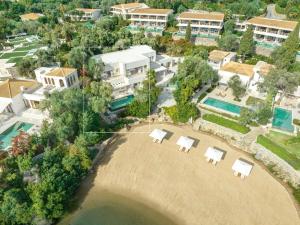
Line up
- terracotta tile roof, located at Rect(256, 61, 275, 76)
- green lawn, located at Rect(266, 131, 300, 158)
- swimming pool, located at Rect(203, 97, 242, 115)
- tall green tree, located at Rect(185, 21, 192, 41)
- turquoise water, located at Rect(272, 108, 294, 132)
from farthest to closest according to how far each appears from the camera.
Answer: tall green tree, located at Rect(185, 21, 192, 41) < terracotta tile roof, located at Rect(256, 61, 275, 76) < swimming pool, located at Rect(203, 97, 242, 115) < turquoise water, located at Rect(272, 108, 294, 132) < green lawn, located at Rect(266, 131, 300, 158)

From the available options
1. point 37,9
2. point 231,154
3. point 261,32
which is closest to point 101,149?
point 231,154

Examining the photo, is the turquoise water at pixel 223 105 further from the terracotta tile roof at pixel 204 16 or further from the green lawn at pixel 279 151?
the terracotta tile roof at pixel 204 16

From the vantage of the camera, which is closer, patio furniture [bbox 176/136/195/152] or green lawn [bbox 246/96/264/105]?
patio furniture [bbox 176/136/195/152]

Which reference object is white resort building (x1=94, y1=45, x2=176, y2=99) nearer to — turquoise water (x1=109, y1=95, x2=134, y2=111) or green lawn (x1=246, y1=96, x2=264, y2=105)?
turquoise water (x1=109, y1=95, x2=134, y2=111)

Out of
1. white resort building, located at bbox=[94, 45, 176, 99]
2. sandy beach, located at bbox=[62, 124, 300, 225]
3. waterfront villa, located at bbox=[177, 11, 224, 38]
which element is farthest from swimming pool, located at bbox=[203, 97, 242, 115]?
waterfront villa, located at bbox=[177, 11, 224, 38]

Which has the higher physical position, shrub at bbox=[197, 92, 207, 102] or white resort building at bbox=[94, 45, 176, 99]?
white resort building at bbox=[94, 45, 176, 99]

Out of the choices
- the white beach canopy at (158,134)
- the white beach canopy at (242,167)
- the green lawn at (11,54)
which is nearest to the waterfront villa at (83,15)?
the green lawn at (11,54)

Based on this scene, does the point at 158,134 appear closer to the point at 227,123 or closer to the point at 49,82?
the point at 227,123
